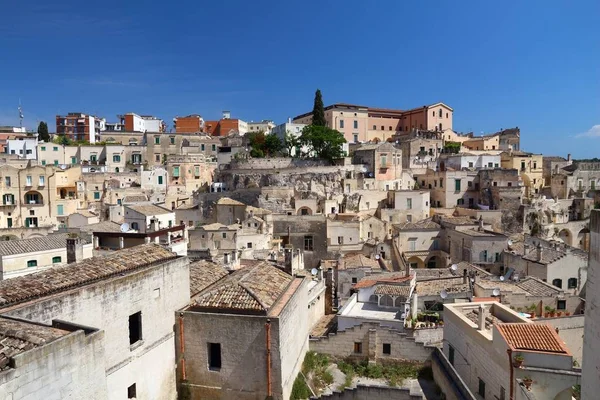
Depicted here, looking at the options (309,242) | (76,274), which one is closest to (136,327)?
(76,274)

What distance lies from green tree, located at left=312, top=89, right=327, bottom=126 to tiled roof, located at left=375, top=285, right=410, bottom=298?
161 ft

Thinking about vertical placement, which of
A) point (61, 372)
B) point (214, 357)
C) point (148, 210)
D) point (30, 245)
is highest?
point (148, 210)

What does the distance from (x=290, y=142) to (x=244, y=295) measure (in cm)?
5225

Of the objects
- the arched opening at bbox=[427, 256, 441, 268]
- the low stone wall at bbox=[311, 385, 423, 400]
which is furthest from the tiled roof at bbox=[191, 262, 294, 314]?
the arched opening at bbox=[427, 256, 441, 268]

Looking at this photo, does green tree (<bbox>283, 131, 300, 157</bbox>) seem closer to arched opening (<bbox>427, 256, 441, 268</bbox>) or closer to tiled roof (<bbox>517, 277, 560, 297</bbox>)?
arched opening (<bbox>427, 256, 441, 268</bbox>)

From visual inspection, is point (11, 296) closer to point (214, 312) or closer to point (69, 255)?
point (214, 312)

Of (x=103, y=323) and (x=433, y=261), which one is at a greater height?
(x=103, y=323)

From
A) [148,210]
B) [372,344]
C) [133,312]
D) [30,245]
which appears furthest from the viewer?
[148,210]

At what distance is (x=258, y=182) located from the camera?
5525 centimetres

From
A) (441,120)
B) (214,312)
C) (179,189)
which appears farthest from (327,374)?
(441,120)

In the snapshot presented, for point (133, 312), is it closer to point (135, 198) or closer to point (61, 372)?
point (61, 372)

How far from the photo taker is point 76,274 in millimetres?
11703

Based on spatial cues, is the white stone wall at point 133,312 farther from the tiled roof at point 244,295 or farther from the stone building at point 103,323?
the tiled roof at point 244,295

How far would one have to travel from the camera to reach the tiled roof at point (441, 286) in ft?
71.4
